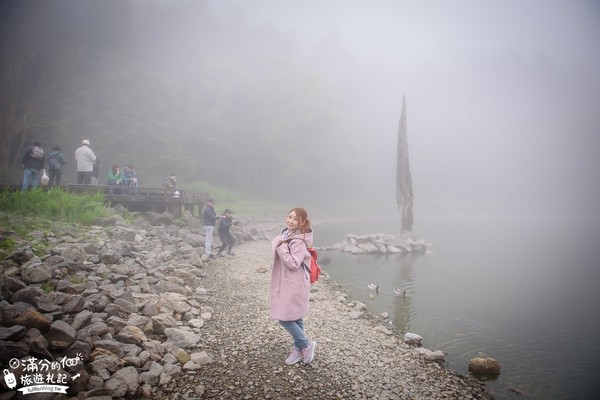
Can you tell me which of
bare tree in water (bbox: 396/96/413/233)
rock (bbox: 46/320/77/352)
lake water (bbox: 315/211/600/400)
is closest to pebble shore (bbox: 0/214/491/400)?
rock (bbox: 46/320/77/352)

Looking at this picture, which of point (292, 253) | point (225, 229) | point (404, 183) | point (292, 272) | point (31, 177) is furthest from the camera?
point (404, 183)

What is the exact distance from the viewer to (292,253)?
433 cm

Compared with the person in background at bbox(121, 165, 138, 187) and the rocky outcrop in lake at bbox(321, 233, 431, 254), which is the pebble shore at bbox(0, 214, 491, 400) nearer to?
the person in background at bbox(121, 165, 138, 187)

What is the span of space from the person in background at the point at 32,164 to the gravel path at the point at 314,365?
32.8ft

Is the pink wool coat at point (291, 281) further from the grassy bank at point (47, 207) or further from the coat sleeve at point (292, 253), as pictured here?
the grassy bank at point (47, 207)

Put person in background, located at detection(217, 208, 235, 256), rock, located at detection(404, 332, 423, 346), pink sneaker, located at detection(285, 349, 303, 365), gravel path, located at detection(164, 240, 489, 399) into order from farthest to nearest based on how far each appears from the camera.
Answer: person in background, located at detection(217, 208, 235, 256)
rock, located at detection(404, 332, 423, 346)
pink sneaker, located at detection(285, 349, 303, 365)
gravel path, located at detection(164, 240, 489, 399)

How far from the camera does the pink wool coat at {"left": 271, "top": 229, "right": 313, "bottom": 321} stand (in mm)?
4348

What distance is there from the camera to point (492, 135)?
106438 mm

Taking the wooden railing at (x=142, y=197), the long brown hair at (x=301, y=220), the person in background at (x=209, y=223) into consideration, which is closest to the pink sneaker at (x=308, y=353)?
the long brown hair at (x=301, y=220)

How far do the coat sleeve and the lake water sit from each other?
4431 millimetres

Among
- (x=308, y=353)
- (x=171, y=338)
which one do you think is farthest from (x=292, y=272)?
(x=171, y=338)

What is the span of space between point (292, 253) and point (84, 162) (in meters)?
15.0

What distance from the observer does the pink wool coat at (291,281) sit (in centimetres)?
435

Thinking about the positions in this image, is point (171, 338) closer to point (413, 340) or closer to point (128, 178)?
point (413, 340)
